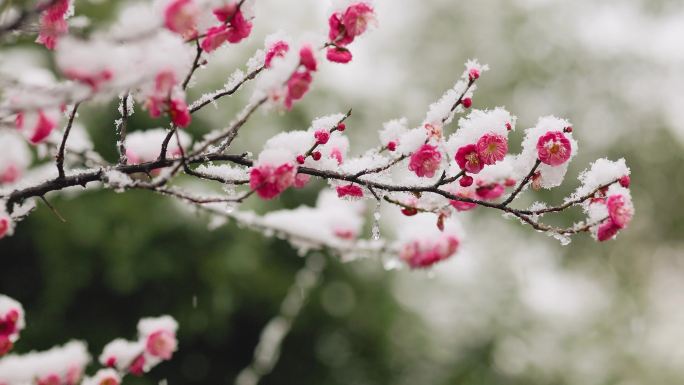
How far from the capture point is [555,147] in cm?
104

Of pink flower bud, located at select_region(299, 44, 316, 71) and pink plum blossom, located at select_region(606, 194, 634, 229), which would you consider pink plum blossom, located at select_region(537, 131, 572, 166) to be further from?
pink flower bud, located at select_region(299, 44, 316, 71)

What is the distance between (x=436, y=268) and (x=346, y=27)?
3.27 feet

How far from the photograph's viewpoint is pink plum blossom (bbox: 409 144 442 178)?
3.55 ft

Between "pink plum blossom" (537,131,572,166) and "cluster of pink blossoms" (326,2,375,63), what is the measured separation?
36cm

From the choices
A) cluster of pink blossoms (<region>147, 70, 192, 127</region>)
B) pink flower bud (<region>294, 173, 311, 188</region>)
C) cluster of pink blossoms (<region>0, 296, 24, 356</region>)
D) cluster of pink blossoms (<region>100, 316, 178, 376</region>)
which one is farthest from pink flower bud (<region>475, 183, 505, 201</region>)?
cluster of pink blossoms (<region>0, 296, 24, 356</region>)

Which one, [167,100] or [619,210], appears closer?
[167,100]

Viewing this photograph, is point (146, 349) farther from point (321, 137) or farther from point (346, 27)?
point (346, 27)

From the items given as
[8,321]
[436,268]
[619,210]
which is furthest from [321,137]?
[436,268]

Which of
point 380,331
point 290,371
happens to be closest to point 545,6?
point 380,331

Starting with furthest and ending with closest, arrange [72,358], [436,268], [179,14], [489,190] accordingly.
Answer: [436,268] < [72,358] < [489,190] < [179,14]

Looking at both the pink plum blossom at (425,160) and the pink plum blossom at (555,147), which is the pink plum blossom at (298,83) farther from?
the pink plum blossom at (555,147)

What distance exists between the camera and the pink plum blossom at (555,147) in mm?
1037

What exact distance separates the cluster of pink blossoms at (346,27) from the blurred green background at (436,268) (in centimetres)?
7

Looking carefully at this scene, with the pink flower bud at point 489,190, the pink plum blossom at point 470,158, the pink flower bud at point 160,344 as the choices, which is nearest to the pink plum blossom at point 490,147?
the pink plum blossom at point 470,158
